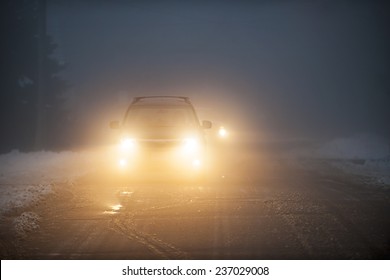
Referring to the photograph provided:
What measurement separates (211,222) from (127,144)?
6366mm

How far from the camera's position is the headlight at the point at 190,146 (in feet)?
44.1

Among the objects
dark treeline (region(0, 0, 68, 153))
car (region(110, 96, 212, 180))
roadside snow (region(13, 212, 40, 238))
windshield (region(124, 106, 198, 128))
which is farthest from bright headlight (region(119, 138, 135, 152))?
dark treeline (region(0, 0, 68, 153))

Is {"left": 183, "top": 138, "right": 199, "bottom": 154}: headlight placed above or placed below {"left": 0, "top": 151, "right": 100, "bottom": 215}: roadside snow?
above

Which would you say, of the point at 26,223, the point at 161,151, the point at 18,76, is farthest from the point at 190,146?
the point at 18,76

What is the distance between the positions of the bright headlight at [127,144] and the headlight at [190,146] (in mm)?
1318

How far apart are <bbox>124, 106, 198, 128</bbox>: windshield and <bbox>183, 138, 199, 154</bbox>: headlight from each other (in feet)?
2.11

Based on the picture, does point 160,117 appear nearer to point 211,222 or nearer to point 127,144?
point 127,144

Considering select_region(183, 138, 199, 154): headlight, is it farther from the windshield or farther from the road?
the road

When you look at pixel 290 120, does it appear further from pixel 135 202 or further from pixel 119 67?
pixel 135 202

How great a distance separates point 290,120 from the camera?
85250mm

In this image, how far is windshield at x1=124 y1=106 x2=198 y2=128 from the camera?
558 inches

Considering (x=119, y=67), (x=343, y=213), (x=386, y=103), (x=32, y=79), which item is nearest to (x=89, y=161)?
(x=343, y=213)

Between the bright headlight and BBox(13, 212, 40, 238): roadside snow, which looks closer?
BBox(13, 212, 40, 238): roadside snow

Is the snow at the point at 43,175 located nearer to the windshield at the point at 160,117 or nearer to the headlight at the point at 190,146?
the windshield at the point at 160,117
